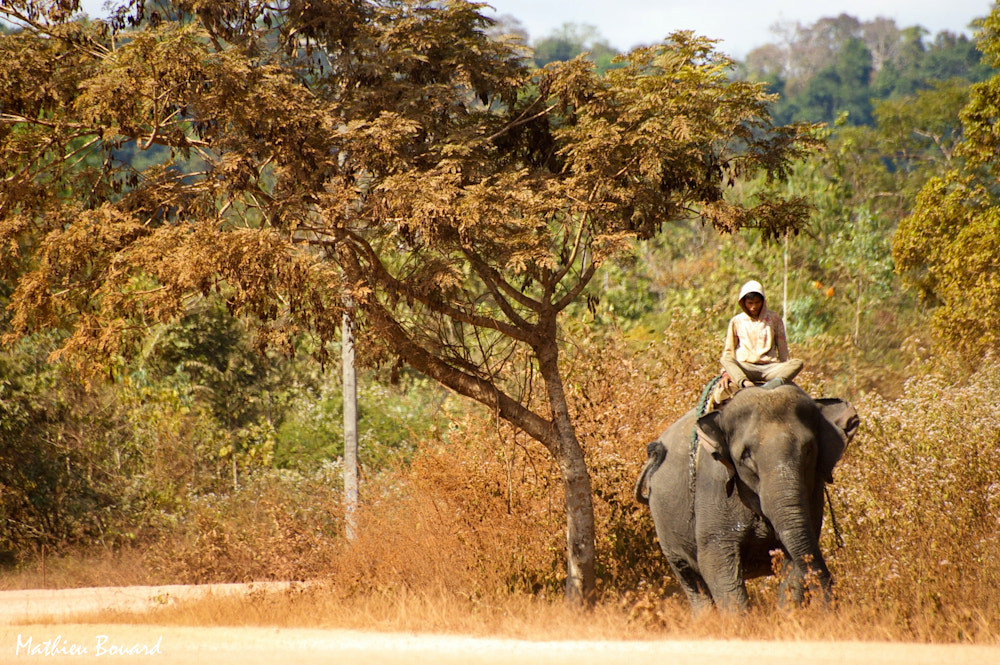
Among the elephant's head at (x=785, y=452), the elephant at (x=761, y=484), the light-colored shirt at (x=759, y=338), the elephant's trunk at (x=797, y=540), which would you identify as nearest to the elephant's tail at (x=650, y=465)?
the elephant at (x=761, y=484)

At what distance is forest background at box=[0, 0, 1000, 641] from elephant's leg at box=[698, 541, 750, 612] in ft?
1.71

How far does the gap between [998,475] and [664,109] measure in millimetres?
5501

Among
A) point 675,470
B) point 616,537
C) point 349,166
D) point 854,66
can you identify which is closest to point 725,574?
point 675,470

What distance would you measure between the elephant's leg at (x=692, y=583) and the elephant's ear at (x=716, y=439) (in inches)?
57.5

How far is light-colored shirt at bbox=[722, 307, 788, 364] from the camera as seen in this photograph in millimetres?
9266

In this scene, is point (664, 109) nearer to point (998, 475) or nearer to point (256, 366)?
point (998, 475)

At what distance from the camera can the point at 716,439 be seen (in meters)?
8.98

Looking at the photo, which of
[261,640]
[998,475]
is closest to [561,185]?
[261,640]

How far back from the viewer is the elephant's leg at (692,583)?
10.2 m

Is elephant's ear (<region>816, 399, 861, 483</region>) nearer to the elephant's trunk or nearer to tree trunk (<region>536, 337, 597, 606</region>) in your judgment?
the elephant's trunk

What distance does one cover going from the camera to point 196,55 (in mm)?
9039

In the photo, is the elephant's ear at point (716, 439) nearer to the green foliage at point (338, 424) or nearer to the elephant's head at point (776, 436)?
the elephant's head at point (776, 436)

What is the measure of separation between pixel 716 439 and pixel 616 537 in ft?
12.4

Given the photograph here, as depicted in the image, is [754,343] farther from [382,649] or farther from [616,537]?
[382,649]
